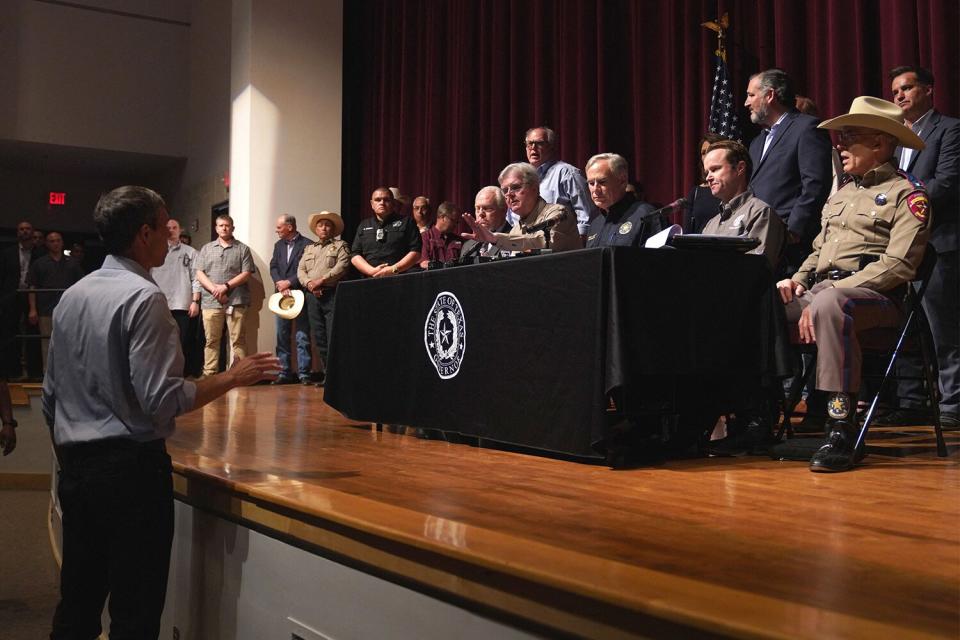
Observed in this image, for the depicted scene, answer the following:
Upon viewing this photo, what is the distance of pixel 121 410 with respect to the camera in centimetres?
188

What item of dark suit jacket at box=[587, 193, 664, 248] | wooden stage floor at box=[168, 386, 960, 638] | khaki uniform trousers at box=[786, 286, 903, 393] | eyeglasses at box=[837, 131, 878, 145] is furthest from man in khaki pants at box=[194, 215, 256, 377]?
khaki uniform trousers at box=[786, 286, 903, 393]

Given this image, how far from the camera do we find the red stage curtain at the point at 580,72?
14.8 ft

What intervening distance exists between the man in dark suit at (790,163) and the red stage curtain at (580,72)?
34.1 inches

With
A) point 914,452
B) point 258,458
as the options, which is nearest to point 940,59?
point 914,452

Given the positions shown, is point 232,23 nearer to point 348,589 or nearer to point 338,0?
point 338,0

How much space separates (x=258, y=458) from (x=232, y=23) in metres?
6.84

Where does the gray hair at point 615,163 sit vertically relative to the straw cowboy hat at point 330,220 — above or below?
below

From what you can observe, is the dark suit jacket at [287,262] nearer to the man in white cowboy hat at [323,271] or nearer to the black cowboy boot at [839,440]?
the man in white cowboy hat at [323,271]

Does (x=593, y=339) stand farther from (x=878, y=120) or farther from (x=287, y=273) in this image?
(x=287, y=273)

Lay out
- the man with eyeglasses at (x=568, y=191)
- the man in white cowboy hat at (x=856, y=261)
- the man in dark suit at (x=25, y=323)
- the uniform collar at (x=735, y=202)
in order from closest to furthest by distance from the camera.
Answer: the man in white cowboy hat at (x=856, y=261) → the uniform collar at (x=735, y=202) → the man with eyeglasses at (x=568, y=191) → the man in dark suit at (x=25, y=323)

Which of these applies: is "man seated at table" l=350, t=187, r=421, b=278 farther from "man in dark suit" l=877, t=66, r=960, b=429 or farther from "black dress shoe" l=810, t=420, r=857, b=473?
"black dress shoe" l=810, t=420, r=857, b=473

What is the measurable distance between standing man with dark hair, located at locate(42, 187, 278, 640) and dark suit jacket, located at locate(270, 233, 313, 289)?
5416 mm

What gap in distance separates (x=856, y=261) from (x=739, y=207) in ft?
1.45

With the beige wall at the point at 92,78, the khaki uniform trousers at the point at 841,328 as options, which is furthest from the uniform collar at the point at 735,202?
the beige wall at the point at 92,78
